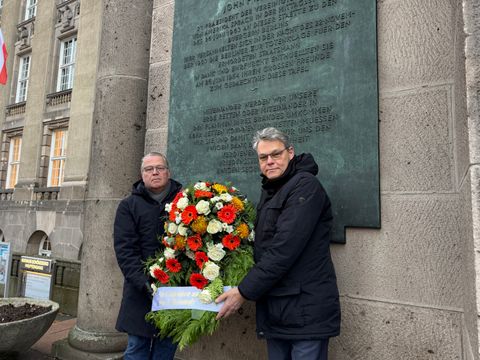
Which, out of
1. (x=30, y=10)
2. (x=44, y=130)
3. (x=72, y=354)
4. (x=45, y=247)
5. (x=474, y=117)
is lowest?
(x=72, y=354)

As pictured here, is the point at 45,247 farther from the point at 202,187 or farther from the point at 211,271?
the point at 211,271

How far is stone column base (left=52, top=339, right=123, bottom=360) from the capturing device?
3672 millimetres

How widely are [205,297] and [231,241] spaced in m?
0.41

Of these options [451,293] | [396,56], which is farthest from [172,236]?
[396,56]

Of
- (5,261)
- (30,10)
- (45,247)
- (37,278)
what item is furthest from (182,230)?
(30,10)

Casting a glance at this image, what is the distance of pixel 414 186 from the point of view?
2.65 metres

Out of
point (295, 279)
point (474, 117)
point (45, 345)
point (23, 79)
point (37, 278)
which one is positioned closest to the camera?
point (474, 117)

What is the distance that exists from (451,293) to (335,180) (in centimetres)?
108

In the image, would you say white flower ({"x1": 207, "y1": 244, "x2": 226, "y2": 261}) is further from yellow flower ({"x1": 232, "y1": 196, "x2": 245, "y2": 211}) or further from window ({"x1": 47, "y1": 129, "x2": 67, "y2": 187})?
window ({"x1": 47, "y1": 129, "x2": 67, "y2": 187})

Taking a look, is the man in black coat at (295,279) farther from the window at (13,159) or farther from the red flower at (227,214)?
the window at (13,159)

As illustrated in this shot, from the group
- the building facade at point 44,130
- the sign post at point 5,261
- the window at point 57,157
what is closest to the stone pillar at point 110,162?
the sign post at point 5,261

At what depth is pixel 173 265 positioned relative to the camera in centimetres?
257

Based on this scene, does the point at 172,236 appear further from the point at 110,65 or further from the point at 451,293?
the point at 110,65

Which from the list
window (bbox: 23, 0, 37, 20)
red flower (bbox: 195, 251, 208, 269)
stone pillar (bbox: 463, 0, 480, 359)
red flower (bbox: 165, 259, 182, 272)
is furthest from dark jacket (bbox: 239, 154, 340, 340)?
window (bbox: 23, 0, 37, 20)
